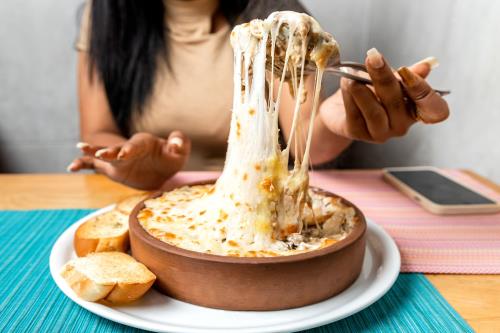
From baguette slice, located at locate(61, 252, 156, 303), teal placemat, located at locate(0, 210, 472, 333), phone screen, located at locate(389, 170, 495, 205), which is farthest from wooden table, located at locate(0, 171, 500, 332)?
baguette slice, located at locate(61, 252, 156, 303)

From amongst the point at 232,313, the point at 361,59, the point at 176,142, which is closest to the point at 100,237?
the point at 232,313

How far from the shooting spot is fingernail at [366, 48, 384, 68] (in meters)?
0.89

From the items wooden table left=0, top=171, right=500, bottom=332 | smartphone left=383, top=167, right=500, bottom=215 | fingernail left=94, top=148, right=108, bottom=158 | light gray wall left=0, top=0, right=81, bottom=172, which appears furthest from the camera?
light gray wall left=0, top=0, right=81, bottom=172

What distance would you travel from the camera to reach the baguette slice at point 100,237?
0.90 meters

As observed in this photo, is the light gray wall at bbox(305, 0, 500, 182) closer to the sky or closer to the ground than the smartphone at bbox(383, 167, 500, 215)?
closer to the sky

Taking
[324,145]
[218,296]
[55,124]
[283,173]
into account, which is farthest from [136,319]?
[55,124]

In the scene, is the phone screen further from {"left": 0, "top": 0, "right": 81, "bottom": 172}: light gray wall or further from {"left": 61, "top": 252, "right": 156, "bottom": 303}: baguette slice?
{"left": 0, "top": 0, "right": 81, "bottom": 172}: light gray wall

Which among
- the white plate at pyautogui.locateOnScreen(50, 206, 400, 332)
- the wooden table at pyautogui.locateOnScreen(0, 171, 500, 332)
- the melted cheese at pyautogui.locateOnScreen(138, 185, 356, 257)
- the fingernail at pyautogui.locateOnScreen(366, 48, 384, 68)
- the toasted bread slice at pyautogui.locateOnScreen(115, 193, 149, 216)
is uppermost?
the fingernail at pyautogui.locateOnScreen(366, 48, 384, 68)

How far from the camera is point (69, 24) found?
2.47 meters

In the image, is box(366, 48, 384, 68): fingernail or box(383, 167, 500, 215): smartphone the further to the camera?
box(383, 167, 500, 215): smartphone

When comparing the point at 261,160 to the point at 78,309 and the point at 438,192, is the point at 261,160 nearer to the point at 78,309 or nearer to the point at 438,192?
the point at 78,309

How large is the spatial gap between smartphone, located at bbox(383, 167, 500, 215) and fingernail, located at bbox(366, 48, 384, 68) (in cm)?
49

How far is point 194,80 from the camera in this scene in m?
1.99

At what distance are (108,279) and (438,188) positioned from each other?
3.35ft
